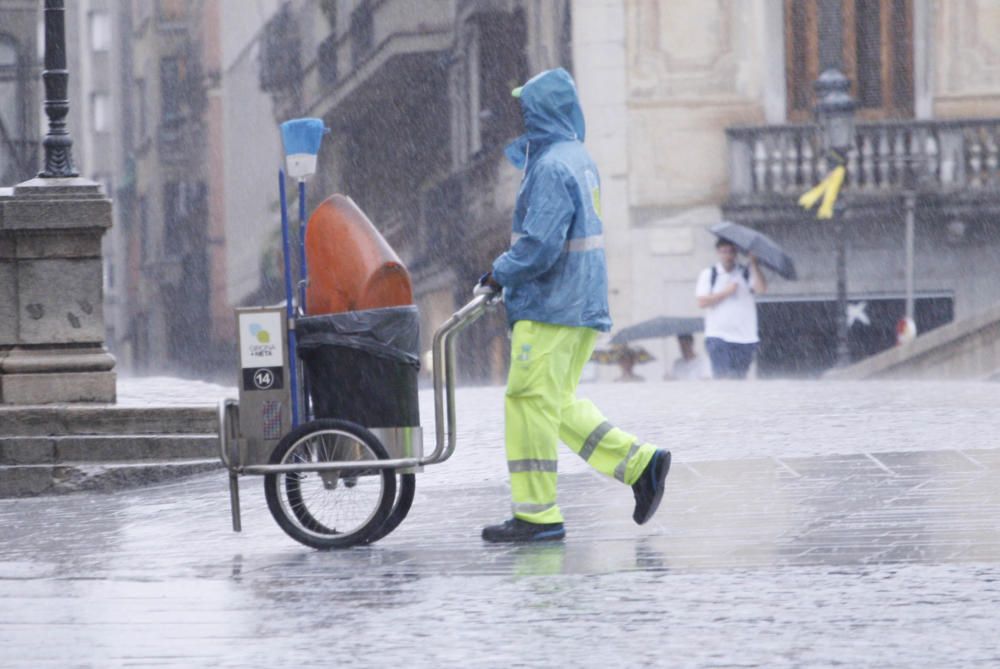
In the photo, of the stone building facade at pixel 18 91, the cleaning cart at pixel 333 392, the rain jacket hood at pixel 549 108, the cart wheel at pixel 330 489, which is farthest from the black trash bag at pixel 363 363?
the stone building facade at pixel 18 91

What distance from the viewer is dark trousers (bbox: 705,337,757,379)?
17.4 metres

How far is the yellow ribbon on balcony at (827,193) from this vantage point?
91.7 ft

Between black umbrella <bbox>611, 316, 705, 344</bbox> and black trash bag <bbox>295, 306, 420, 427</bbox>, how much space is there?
57.8 ft

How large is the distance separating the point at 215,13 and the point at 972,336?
39.5 meters

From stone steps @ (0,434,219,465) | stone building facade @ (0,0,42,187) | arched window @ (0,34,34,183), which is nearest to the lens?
stone steps @ (0,434,219,465)

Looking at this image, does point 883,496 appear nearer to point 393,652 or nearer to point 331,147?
point 393,652

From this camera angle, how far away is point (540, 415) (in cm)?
793

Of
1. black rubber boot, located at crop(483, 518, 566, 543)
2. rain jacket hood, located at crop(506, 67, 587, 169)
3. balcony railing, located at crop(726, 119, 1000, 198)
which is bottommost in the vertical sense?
black rubber boot, located at crop(483, 518, 566, 543)

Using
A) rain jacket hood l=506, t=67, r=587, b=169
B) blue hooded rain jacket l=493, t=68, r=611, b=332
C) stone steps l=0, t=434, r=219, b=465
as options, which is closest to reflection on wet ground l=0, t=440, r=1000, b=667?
blue hooded rain jacket l=493, t=68, r=611, b=332

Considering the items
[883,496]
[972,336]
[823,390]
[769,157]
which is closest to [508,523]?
[883,496]

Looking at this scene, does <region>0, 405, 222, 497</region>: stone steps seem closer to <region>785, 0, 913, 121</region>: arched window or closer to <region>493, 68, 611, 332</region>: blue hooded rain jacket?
<region>493, 68, 611, 332</region>: blue hooded rain jacket

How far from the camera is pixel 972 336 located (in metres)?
22.0

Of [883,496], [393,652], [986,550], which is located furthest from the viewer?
[883,496]

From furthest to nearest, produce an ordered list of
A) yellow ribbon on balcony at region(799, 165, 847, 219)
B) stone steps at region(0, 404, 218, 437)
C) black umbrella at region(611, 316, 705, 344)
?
yellow ribbon on balcony at region(799, 165, 847, 219), black umbrella at region(611, 316, 705, 344), stone steps at region(0, 404, 218, 437)
